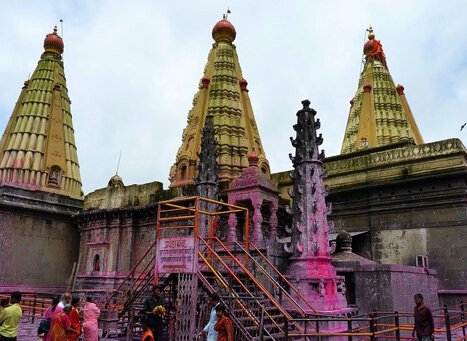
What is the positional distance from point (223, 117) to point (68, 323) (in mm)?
23854

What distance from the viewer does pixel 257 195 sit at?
55.7 ft

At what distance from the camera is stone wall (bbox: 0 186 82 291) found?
22469mm

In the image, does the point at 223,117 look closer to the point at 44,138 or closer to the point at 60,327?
the point at 44,138

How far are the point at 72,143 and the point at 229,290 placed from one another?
80.0 ft

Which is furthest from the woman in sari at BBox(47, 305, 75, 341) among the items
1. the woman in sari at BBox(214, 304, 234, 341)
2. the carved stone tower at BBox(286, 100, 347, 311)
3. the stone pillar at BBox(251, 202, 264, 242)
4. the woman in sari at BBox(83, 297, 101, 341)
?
the stone pillar at BBox(251, 202, 264, 242)

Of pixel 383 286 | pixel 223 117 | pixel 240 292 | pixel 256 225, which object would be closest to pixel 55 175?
pixel 223 117

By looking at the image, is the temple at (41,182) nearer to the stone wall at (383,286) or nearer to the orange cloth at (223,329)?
the stone wall at (383,286)

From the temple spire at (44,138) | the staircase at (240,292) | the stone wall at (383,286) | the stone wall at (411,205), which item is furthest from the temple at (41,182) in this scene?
the stone wall at (383,286)

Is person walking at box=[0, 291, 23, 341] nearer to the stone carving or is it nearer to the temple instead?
the temple

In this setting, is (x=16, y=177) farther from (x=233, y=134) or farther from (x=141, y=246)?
(x=233, y=134)

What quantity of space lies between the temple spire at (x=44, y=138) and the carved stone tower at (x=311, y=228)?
19.5m

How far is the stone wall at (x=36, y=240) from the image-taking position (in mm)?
22469

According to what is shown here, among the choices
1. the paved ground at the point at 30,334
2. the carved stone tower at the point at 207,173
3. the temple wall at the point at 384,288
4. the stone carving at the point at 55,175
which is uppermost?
the stone carving at the point at 55,175

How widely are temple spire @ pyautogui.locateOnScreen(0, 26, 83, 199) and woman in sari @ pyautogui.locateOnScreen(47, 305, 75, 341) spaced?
70.8ft
